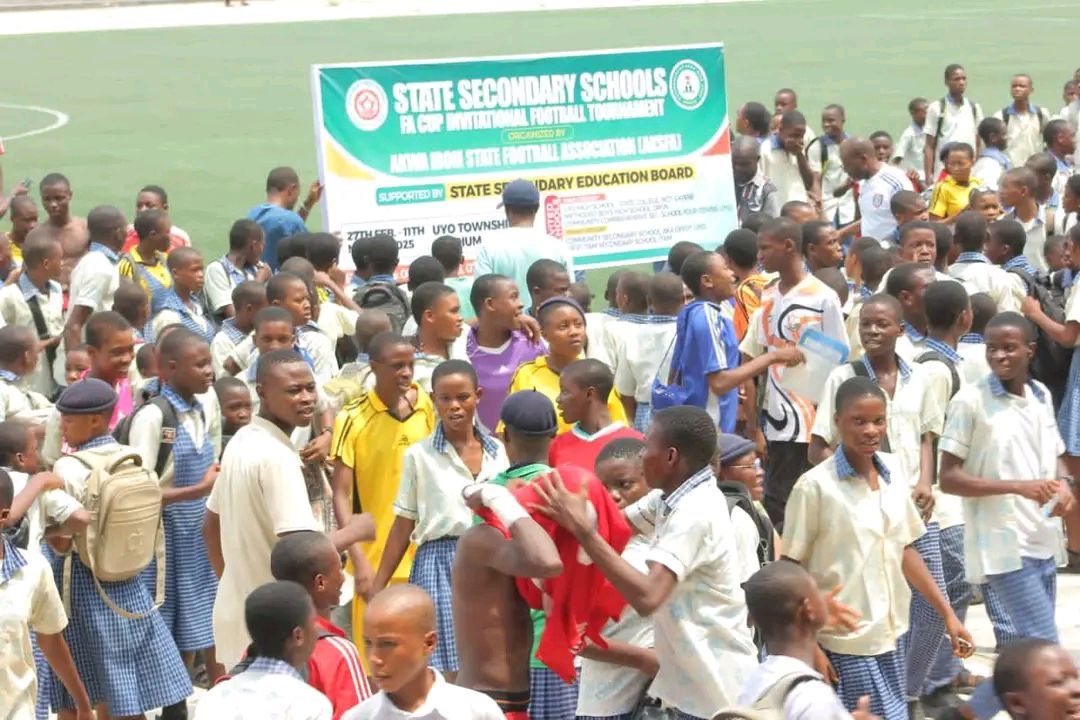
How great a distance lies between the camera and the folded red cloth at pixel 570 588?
5.28m

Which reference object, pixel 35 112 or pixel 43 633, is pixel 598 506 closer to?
pixel 43 633

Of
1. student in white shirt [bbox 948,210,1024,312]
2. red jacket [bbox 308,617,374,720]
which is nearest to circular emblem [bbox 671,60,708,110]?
student in white shirt [bbox 948,210,1024,312]

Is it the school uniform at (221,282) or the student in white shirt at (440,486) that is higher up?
the school uniform at (221,282)

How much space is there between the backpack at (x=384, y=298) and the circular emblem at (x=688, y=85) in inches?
164

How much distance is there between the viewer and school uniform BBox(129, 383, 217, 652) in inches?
288

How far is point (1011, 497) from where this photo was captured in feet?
23.5

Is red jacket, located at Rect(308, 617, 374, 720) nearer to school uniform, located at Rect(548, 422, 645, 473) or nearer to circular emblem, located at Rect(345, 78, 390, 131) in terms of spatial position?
school uniform, located at Rect(548, 422, 645, 473)

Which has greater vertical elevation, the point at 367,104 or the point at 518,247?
the point at 367,104

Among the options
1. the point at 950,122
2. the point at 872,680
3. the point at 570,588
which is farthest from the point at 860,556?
the point at 950,122

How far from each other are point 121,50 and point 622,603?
2878cm

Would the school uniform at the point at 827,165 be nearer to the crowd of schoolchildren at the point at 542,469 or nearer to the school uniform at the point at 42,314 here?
the crowd of schoolchildren at the point at 542,469

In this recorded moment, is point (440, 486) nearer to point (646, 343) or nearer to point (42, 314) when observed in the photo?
point (646, 343)

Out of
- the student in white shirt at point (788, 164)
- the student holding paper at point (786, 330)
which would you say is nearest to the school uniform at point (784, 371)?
Answer: the student holding paper at point (786, 330)

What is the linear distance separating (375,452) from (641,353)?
2.12 m
